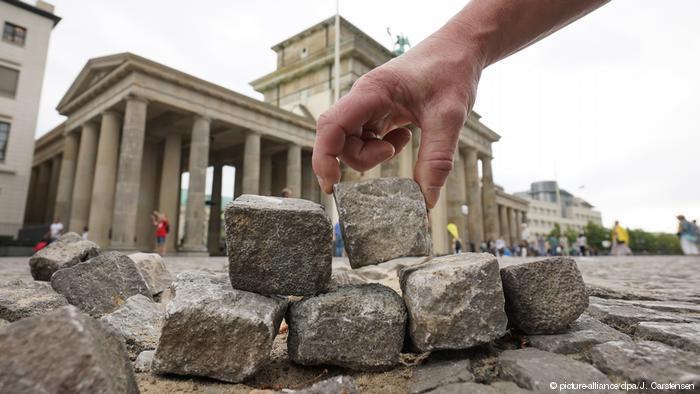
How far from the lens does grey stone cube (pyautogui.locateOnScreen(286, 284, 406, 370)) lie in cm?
176

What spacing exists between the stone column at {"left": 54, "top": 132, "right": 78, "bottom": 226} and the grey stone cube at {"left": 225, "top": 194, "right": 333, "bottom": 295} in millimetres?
Result: 21427

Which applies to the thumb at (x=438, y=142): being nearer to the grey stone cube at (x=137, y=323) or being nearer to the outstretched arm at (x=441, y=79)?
the outstretched arm at (x=441, y=79)

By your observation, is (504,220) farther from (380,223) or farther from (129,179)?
(380,223)

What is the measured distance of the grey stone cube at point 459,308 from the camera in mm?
1703

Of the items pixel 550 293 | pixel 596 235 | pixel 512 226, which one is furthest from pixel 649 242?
pixel 550 293

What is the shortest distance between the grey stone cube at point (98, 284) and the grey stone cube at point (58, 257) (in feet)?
3.73

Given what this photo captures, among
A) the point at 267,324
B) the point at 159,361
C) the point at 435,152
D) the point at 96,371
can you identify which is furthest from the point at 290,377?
the point at 435,152

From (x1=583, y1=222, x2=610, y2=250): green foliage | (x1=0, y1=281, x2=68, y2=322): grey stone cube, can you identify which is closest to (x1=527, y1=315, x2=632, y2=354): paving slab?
(x1=0, y1=281, x2=68, y2=322): grey stone cube

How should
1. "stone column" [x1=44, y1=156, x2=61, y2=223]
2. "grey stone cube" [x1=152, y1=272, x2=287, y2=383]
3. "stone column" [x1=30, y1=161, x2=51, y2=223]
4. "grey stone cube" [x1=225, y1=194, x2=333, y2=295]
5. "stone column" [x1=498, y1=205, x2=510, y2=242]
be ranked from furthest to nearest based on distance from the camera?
"stone column" [x1=498, y1=205, x2=510, y2=242] → "stone column" [x1=30, y1=161, x2=51, y2=223] → "stone column" [x1=44, y1=156, x2=61, y2=223] → "grey stone cube" [x1=225, y1=194, x2=333, y2=295] → "grey stone cube" [x1=152, y1=272, x2=287, y2=383]

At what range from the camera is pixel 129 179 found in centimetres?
1467

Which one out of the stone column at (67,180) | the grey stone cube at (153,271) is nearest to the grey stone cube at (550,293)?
the grey stone cube at (153,271)

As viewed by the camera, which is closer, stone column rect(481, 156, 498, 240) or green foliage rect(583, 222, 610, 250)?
stone column rect(481, 156, 498, 240)

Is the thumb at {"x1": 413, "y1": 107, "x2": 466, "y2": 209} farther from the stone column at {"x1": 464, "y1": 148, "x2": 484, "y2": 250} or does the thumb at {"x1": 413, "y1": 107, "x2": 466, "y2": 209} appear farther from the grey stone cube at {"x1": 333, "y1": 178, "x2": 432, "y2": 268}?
the stone column at {"x1": 464, "y1": 148, "x2": 484, "y2": 250}

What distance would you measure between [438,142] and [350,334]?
3.76 ft
